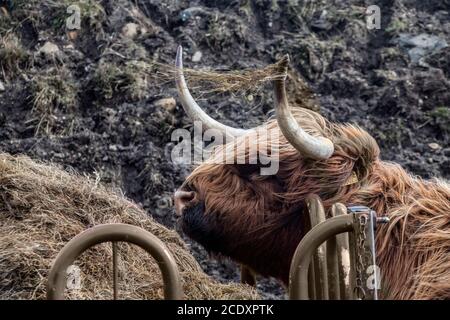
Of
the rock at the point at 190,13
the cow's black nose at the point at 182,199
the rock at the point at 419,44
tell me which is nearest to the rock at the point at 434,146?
the rock at the point at 419,44

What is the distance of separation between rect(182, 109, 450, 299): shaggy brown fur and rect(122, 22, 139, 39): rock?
3146 mm

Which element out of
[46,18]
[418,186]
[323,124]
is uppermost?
[46,18]

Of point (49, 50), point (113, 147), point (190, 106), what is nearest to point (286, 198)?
point (190, 106)

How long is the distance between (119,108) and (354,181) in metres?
2.85

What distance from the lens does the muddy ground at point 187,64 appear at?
262 inches

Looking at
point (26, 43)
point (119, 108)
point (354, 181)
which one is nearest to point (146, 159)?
point (119, 108)

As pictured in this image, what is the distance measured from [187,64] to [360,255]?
4.32 metres

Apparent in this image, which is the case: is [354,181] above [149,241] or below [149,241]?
above

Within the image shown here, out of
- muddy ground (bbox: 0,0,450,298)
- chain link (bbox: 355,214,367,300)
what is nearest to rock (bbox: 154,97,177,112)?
muddy ground (bbox: 0,0,450,298)

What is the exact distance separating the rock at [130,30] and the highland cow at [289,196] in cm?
310

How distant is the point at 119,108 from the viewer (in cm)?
702

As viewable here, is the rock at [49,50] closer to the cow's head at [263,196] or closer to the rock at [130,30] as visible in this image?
the rock at [130,30]

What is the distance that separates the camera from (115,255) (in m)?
3.12

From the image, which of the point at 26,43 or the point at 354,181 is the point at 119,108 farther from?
the point at 354,181
